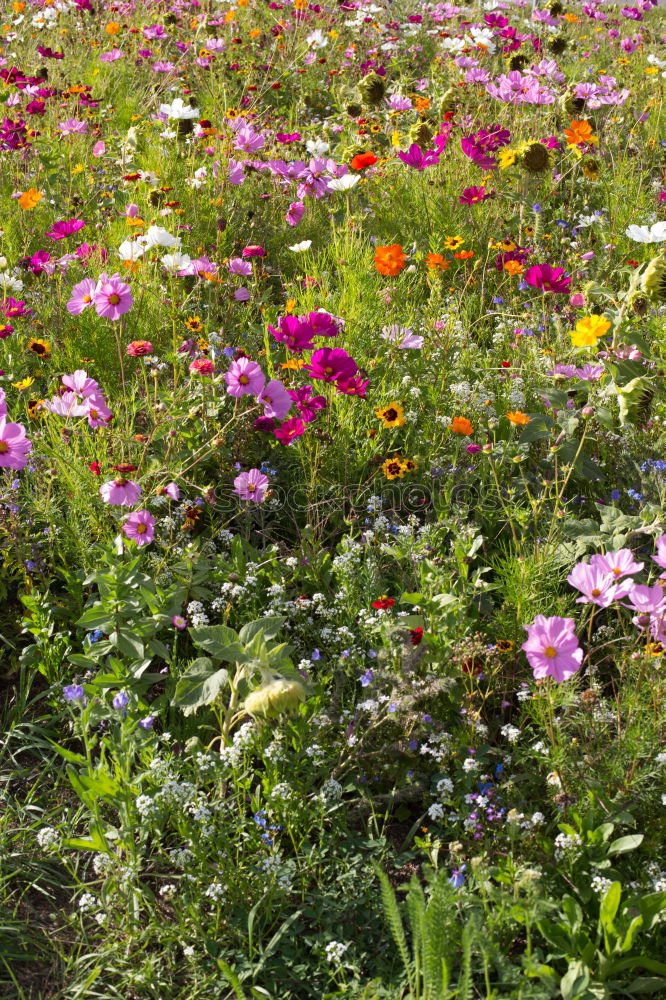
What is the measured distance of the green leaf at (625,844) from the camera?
1.44m

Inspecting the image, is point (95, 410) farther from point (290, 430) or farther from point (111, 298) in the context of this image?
point (290, 430)

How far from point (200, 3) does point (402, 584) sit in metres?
4.81

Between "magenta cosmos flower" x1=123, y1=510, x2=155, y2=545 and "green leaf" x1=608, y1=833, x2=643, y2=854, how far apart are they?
1104 mm

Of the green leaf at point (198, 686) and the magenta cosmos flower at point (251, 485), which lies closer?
the green leaf at point (198, 686)

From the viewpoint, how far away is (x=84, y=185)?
3559mm

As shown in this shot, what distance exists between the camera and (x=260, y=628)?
5.49 ft

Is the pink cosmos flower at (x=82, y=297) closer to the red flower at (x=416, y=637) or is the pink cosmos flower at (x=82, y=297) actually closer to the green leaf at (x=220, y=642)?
the green leaf at (x=220, y=642)

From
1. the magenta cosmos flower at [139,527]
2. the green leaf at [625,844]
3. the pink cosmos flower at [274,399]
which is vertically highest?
the pink cosmos flower at [274,399]

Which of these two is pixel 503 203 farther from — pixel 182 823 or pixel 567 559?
pixel 182 823

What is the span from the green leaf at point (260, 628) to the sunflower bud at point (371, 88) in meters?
2.63

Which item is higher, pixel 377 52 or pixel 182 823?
pixel 377 52

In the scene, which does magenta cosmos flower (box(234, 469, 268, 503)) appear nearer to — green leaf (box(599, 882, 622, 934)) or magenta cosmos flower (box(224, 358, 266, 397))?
magenta cosmos flower (box(224, 358, 266, 397))

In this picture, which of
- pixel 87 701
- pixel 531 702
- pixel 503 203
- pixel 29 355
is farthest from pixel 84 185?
pixel 531 702

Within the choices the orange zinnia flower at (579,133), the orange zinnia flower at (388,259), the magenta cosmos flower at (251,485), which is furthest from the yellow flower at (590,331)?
the orange zinnia flower at (579,133)
